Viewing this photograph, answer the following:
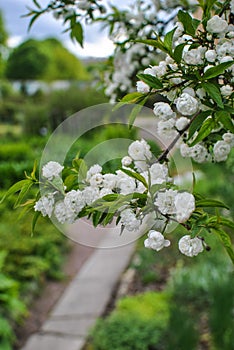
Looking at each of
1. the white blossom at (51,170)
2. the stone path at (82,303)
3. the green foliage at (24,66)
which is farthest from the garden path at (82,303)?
the green foliage at (24,66)

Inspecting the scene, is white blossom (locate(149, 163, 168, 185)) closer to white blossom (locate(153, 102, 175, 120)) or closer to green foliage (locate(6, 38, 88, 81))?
white blossom (locate(153, 102, 175, 120))

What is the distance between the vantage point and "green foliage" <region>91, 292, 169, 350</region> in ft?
8.45

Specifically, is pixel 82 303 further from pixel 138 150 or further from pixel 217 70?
pixel 217 70

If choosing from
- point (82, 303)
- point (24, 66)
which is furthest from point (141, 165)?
point (24, 66)

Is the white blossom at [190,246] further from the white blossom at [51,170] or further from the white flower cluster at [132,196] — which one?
the white blossom at [51,170]

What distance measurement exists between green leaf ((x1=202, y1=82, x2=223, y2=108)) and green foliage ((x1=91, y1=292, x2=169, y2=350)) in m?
1.98

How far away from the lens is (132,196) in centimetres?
67

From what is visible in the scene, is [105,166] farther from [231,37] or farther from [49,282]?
[49,282]

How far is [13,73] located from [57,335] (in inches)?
1221

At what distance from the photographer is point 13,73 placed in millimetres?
32594

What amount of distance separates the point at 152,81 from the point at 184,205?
162mm

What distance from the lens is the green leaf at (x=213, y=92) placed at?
67 centimetres

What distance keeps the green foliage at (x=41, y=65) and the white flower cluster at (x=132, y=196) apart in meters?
31.6

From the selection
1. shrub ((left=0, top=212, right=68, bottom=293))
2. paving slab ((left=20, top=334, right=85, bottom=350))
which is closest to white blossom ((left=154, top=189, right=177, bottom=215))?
paving slab ((left=20, top=334, right=85, bottom=350))
